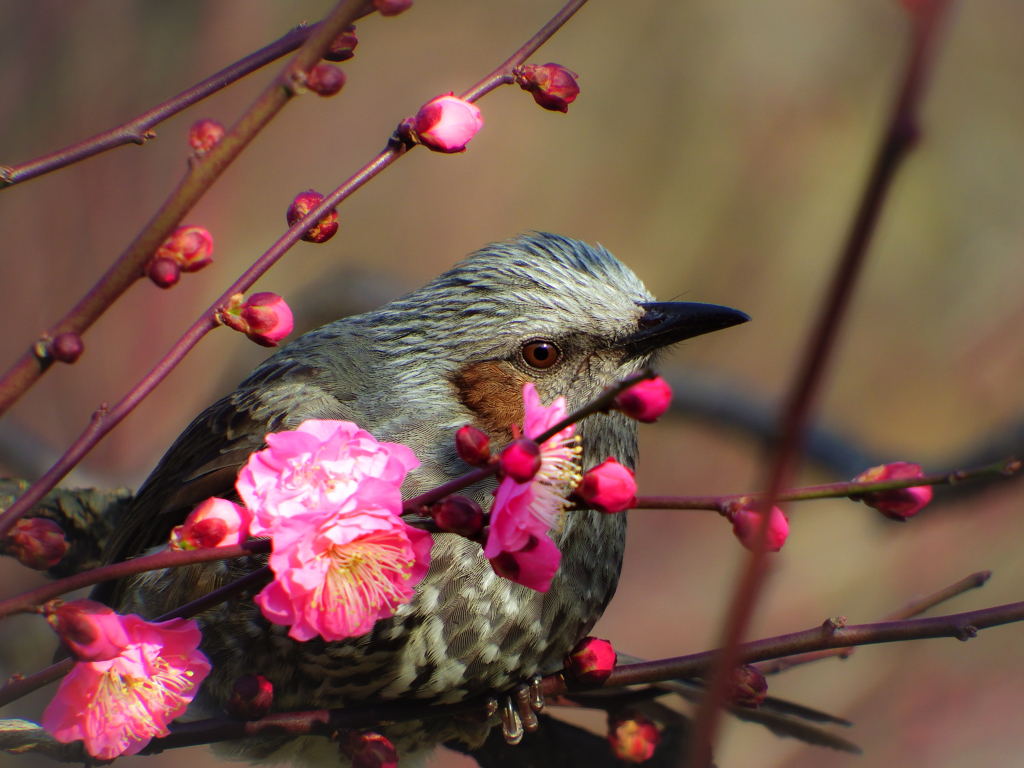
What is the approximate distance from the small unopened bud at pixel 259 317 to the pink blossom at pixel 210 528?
276mm

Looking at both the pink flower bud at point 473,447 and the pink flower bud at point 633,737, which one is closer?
the pink flower bud at point 473,447

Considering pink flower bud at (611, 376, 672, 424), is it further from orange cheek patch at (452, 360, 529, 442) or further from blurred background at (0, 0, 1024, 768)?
blurred background at (0, 0, 1024, 768)

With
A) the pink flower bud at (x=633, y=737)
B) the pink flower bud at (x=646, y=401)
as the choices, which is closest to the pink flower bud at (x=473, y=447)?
the pink flower bud at (x=646, y=401)

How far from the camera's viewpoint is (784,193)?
652 centimetres

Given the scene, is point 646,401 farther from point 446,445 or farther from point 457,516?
point 446,445

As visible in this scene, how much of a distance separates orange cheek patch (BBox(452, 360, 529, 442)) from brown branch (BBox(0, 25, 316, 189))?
1.35m

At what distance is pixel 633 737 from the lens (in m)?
2.14

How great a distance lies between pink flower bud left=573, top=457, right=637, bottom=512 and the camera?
1.06 metres

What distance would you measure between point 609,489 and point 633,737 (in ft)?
4.27

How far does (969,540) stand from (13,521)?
15.6 feet

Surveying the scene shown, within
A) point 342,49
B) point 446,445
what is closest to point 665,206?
point 446,445

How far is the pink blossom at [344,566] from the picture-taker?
1.13 m

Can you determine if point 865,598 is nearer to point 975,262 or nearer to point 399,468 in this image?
point 975,262

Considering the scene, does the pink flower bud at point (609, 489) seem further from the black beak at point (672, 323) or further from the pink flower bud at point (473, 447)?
the black beak at point (672, 323)
